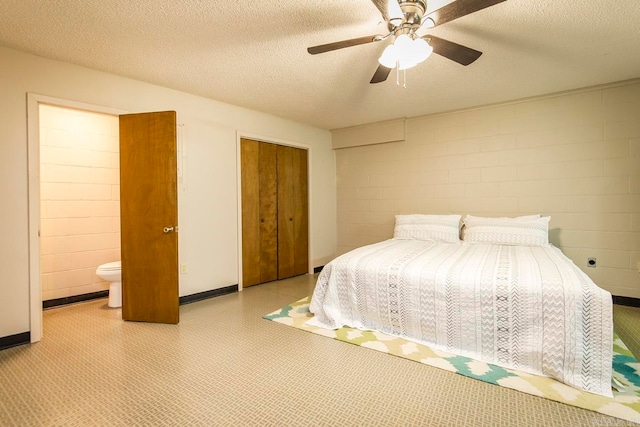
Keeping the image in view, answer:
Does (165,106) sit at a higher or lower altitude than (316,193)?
higher

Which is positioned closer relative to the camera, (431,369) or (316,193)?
(431,369)

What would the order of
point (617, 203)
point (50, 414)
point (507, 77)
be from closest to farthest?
point (50, 414) < point (507, 77) < point (617, 203)

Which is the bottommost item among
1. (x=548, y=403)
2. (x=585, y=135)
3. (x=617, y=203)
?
(x=548, y=403)

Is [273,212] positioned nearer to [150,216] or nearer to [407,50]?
[150,216]

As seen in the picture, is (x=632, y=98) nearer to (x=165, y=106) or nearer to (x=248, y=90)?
(x=248, y=90)

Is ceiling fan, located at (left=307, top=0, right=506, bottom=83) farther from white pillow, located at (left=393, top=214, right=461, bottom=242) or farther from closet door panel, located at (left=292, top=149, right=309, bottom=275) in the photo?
closet door panel, located at (left=292, top=149, right=309, bottom=275)

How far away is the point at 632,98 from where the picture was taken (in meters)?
3.12

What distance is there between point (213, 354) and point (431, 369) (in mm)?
1466

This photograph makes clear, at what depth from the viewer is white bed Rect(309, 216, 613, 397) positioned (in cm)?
177

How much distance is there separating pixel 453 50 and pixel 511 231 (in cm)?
214

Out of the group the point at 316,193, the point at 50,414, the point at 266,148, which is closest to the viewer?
the point at 50,414

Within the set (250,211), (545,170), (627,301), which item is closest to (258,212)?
(250,211)

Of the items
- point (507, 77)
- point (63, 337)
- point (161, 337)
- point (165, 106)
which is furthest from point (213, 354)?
point (507, 77)

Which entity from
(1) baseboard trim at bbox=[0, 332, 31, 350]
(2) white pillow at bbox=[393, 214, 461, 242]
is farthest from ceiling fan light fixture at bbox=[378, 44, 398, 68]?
(1) baseboard trim at bbox=[0, 332, 31, 350]
